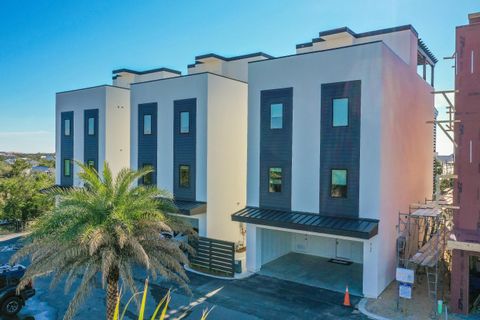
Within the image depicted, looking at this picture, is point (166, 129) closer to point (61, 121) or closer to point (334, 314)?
point (61, 121)

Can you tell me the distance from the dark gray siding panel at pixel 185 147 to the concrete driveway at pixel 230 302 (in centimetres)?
551

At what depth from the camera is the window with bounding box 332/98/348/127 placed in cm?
1580

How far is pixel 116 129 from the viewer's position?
25750mm

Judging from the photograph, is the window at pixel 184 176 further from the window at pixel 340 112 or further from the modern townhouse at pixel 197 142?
the window at pixel 340 112

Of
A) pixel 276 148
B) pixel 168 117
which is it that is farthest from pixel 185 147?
pixel 276 148

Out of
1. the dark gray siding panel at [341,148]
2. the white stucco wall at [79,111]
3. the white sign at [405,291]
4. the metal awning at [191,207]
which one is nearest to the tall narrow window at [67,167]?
the white stucco wall at [79,111]

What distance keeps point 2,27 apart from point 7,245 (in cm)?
1337

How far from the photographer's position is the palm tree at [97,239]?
32.1 ft

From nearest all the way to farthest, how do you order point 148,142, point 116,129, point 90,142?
point 148,142
point 116,129
point 90,142

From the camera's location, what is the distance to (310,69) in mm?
16594

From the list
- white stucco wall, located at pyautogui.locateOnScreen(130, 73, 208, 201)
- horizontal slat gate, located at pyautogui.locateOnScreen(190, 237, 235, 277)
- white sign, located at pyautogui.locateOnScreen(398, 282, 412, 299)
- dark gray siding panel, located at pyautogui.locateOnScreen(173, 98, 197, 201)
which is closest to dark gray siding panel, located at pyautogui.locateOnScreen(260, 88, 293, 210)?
horizontal slat gate, located at pyautogui.locateOnScreen(190, 237, 235, 277)

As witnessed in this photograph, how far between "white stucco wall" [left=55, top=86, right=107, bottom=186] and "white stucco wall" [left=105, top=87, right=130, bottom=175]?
32cm

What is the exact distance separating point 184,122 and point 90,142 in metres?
9.30

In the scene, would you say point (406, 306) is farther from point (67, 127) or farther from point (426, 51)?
point (67, 127)
